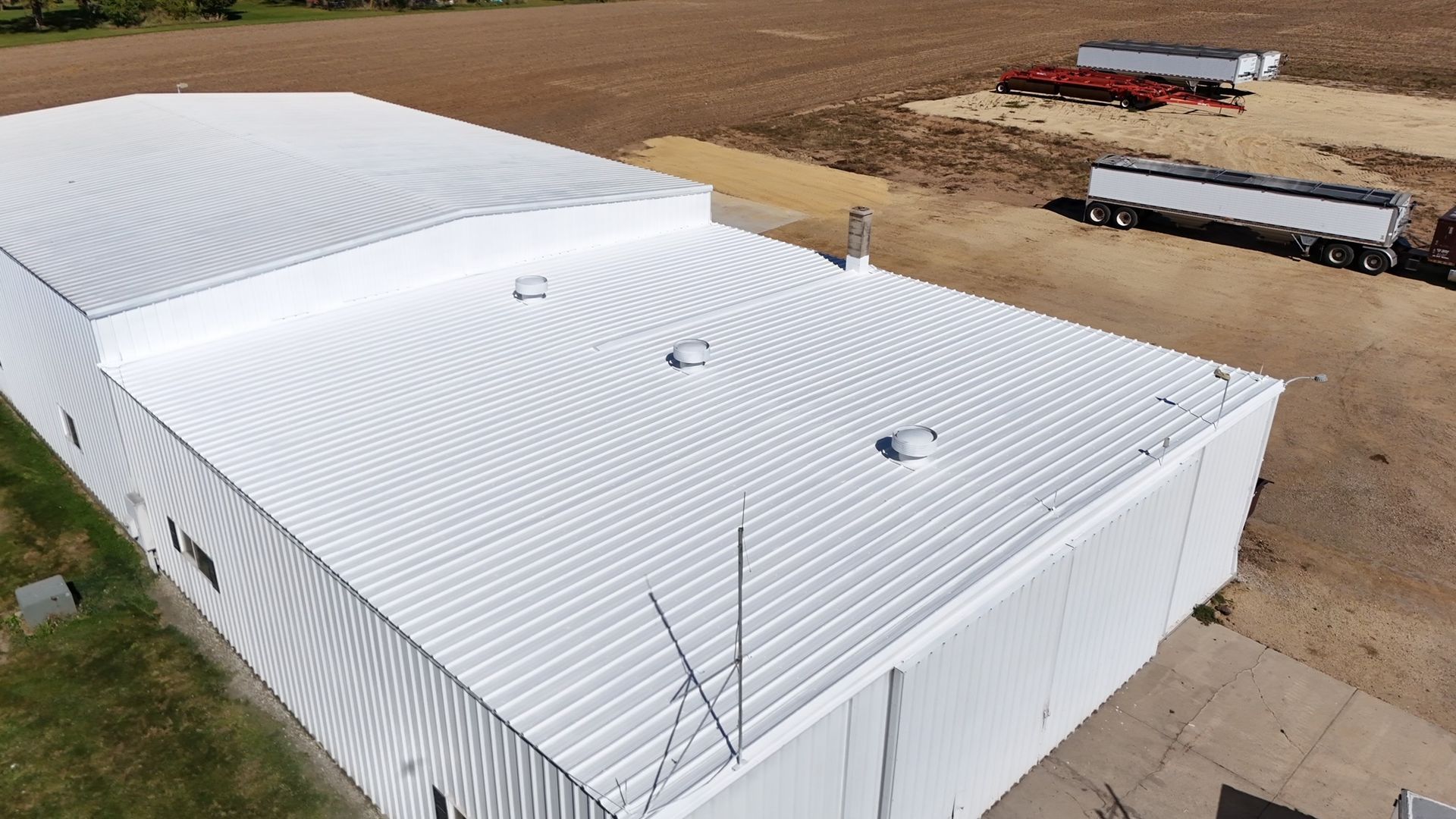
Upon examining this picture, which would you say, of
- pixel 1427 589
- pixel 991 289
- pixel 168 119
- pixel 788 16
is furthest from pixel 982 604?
pixel 788 16

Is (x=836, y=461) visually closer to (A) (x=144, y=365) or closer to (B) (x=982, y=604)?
(B) (x=982, y=604)

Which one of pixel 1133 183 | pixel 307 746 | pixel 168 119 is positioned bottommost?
pixel 307 746

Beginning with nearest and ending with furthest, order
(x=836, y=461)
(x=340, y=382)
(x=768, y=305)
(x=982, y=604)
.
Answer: (x=982, y=604) < (x=836, y=461) < (x=340, y=382) < (x=768, y=305)

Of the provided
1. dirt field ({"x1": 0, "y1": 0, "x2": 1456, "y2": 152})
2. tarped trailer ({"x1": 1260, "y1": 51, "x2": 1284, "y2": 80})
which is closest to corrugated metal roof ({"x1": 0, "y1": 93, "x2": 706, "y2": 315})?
dirt field ({"x1": 0, "y1": 0, "x2": 1456, "y2": 152})

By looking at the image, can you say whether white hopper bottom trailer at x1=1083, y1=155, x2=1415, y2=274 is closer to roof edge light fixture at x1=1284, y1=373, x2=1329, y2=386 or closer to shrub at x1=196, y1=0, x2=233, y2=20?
roof edge light fixture at x1=1284, y1=373, x2=1329, y2=386

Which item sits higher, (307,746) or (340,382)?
(340,382)

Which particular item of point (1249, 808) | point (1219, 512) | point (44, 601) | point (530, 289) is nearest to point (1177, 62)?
point (1219, 512)
